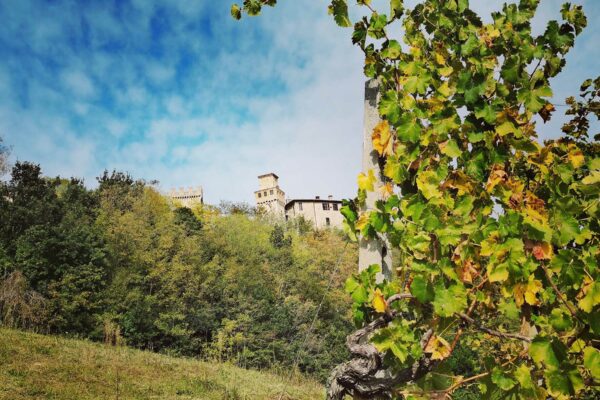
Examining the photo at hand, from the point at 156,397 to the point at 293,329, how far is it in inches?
657

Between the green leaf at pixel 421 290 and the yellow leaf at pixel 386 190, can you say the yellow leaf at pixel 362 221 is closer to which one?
the yellow leaf at pixel 386 190

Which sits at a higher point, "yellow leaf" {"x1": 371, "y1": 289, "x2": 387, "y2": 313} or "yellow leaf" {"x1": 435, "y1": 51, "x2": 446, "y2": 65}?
"yellow leaf" {"x1": 435, "y1": 51, "x2": 446, "y2": 65}

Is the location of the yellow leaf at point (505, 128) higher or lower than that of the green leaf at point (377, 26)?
lower

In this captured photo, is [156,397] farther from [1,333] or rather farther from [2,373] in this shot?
[1,333]

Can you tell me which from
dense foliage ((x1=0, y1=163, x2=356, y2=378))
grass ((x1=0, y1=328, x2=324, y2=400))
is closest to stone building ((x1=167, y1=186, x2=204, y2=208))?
dense foliage ((x1=0, y1=163, x2=356, y2=378))

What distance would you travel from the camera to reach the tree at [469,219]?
197 centimetres

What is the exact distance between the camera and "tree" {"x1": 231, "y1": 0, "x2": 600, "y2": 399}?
1.97 meters

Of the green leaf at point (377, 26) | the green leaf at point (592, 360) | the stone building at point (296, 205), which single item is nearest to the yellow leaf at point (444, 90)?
the green leaf at point (377, 26)

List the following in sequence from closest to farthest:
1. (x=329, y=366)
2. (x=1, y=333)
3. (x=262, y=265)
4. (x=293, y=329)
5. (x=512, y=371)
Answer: (x=512, y=371), (x=1, y=333), (x=329, y=366), (x=293, y=329), (x=262, y=265)

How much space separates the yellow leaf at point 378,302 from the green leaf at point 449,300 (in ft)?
0.90

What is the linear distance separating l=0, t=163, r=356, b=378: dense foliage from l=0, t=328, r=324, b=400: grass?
433 centimetres

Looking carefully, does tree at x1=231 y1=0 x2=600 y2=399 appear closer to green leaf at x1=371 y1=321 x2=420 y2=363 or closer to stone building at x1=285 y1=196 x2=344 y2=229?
green leaf at x1=371 y1=321 x2=420 y2=363

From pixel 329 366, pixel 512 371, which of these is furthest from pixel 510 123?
pixel 329 366

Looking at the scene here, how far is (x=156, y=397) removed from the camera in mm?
10609
